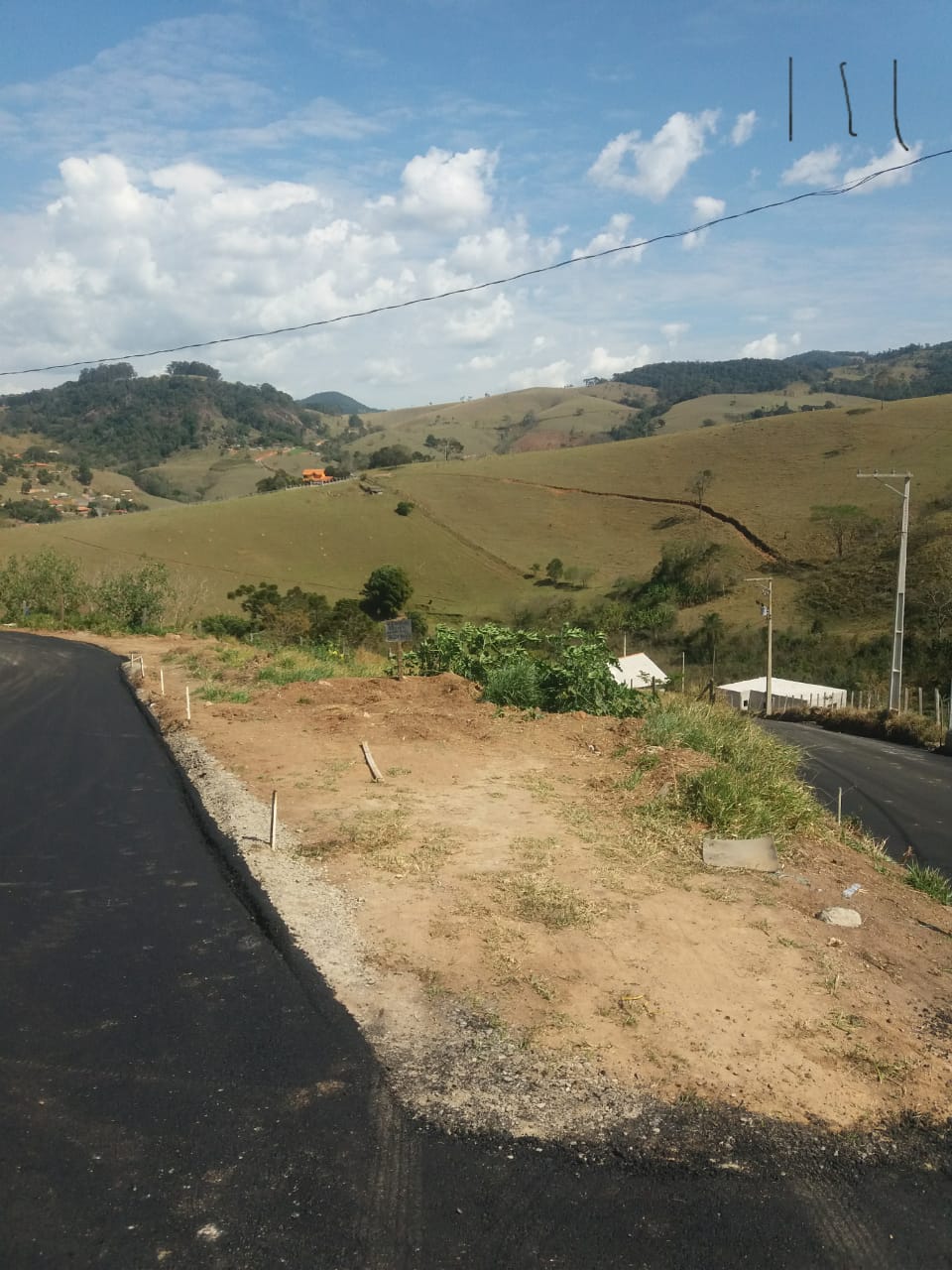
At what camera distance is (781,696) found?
43.6m

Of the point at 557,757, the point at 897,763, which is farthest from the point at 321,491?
the point at 557,757

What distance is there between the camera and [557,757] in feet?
38.5

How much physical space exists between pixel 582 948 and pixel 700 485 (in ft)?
253

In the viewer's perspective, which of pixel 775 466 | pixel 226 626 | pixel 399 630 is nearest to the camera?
pixel 399 630

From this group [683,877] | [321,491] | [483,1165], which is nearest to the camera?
[483,1165]

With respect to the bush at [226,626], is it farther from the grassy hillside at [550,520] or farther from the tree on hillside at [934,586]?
the tree on hillside at [934,586]

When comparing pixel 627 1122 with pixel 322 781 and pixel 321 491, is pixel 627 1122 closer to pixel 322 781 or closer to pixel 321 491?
pixel 322 781

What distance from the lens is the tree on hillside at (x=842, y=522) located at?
213 feet

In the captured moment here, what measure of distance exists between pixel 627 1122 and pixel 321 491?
9469cm

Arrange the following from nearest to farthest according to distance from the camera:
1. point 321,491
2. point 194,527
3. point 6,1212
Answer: point 6,1212, point 194,527, point 321,491

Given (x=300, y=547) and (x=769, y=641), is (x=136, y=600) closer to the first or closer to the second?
(x=769, y=641)

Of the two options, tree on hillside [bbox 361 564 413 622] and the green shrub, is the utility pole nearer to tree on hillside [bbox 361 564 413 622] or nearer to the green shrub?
tree on hillside [bbox 361 564 413 622]

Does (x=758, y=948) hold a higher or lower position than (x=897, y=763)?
higher

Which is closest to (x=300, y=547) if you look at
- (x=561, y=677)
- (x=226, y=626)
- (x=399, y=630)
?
(x=226, y=626)
